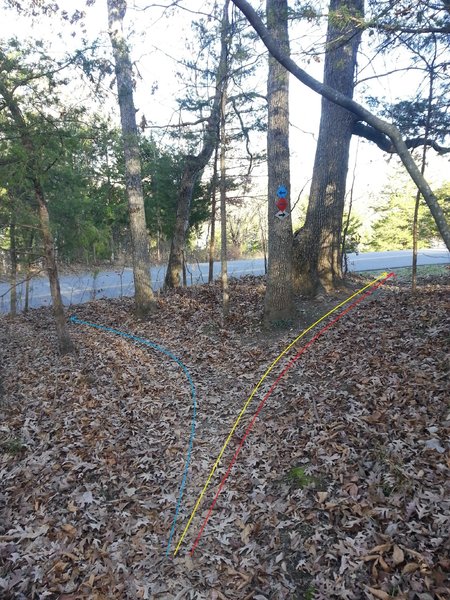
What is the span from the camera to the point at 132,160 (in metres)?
9.53

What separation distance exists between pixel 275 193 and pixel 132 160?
13.6 ft

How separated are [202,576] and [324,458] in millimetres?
1642

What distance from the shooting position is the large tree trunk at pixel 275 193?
7434 millimetres

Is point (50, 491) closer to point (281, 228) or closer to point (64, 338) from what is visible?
point (64, 338)

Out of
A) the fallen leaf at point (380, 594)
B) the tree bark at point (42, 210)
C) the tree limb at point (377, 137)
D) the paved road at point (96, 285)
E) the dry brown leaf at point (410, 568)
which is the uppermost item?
the tree limb at point (377, 137)

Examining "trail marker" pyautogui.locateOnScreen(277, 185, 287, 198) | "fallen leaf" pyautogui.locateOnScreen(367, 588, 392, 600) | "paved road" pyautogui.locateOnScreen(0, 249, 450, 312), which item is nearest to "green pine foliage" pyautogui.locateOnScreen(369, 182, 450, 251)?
"paved road" pyautogui.locateOnScreen(0, 249, 450, 312)

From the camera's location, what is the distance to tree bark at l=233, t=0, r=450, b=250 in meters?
3.64

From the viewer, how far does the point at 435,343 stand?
543 centimetres

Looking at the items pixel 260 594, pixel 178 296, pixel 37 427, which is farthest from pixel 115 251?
pixel 260 594

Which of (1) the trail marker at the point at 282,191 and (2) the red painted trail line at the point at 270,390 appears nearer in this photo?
(2) the red painted trail line at the point at 270,390

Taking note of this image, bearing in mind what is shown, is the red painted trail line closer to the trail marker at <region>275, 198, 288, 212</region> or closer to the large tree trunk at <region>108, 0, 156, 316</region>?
the trail marker at <region>275, 198, 288, 212</region>

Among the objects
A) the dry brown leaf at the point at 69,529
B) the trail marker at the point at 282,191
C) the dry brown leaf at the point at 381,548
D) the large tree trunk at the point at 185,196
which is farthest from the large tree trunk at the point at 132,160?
the dry brown leaf at the point at 381,548

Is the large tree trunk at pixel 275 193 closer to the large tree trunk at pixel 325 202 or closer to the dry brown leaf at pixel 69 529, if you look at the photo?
the large tree trunk at pixel 325 202

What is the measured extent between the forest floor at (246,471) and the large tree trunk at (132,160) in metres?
3.11
